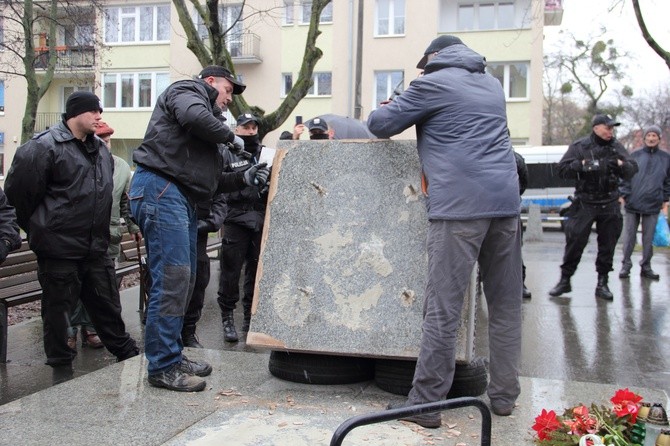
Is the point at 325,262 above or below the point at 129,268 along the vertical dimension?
above

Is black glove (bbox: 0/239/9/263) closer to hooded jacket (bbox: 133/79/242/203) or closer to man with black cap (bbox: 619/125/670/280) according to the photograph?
hooded jacket (bbox: 133/79/242/203)

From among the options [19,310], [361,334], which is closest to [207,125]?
[361,334]

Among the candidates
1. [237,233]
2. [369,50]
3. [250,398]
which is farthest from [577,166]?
[369,50]

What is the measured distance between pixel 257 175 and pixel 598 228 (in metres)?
5.10

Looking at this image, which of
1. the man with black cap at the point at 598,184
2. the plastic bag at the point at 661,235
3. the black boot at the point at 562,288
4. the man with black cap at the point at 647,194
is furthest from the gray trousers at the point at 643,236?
the plastic bag at the point at 661,235

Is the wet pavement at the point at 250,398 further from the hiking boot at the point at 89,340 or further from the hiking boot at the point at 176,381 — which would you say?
the hiking boot at the point at 89,340

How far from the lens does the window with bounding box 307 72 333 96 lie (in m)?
30.8

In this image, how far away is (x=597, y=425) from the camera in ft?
10.2

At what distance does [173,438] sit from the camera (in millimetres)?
3271

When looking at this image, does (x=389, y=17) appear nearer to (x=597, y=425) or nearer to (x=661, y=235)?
(x=661, y=235)

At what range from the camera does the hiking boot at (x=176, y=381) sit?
12.9 ft

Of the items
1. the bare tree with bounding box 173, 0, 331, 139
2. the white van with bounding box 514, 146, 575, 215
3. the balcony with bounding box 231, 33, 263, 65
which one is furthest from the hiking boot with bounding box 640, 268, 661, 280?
the balcony with bounding box 231, 33, 263, 65

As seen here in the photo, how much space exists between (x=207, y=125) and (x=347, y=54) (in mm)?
26870

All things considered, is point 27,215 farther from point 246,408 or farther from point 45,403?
point 246,408
